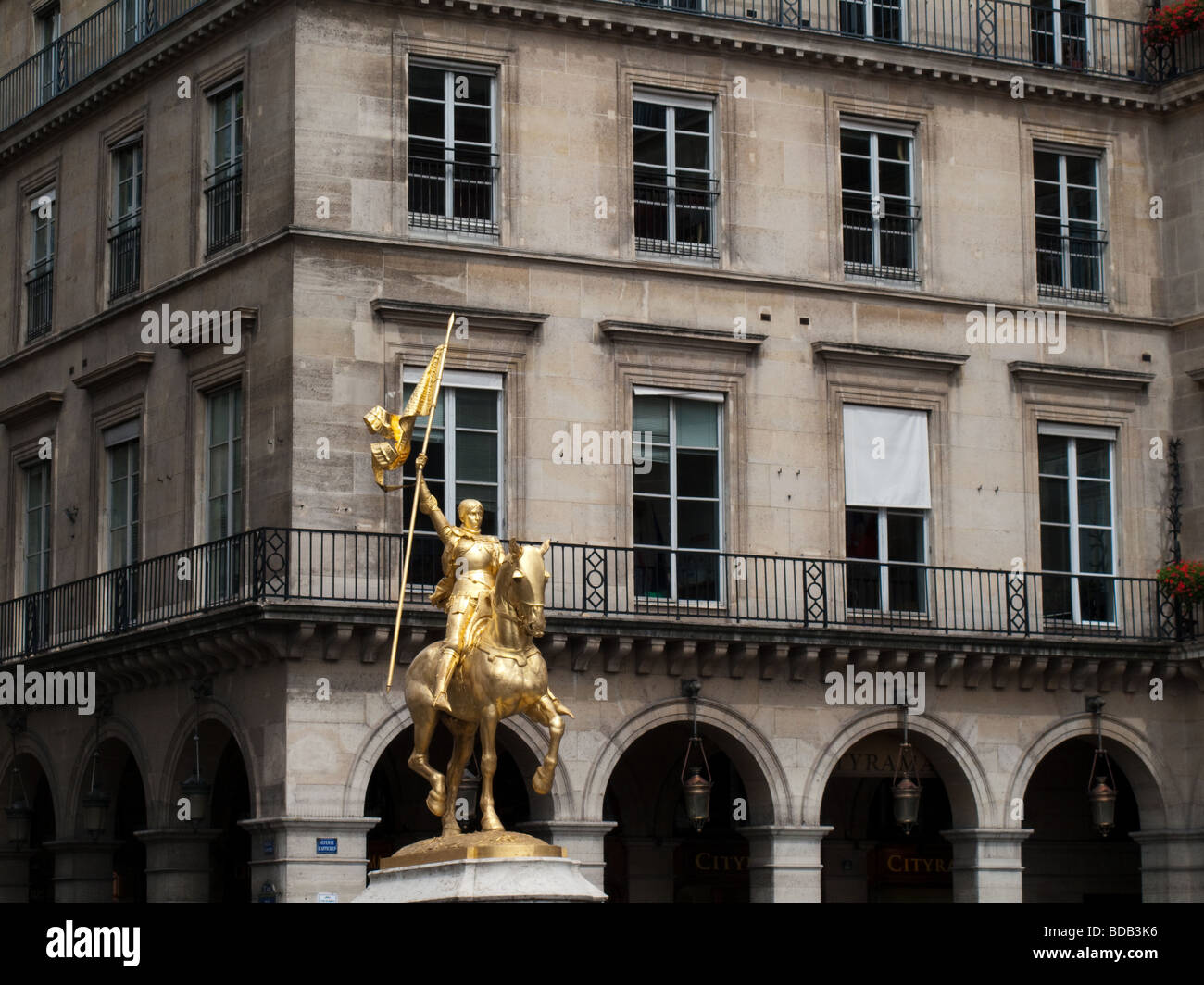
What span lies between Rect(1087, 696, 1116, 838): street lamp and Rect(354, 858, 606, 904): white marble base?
12287 millimetres

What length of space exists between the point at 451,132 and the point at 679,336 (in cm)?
367

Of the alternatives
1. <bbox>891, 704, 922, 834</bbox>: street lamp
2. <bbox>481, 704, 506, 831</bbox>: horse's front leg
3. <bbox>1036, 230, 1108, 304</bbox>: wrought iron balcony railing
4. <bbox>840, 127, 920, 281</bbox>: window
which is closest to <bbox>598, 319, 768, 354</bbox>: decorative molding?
<bbox>840, 127, 920, 281</bbox>: window

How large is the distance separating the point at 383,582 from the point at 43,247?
959cm

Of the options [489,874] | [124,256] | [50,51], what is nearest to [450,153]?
[124,256]

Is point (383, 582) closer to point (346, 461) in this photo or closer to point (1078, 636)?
point (346, 461)

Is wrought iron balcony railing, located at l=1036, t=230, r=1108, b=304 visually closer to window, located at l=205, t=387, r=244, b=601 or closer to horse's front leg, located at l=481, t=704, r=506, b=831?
window, located at l=205, t=387, r=244, b=601

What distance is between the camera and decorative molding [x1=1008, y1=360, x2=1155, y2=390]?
115 ft

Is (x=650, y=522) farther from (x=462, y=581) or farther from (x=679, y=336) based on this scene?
(x=462, y=581)

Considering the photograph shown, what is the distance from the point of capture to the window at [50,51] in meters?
38.1

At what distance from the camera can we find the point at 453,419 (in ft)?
105

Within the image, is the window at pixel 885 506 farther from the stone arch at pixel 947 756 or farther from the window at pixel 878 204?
the window at pixel 878 204

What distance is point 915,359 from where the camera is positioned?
34.5 metres

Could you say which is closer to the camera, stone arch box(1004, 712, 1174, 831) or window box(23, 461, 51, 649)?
stone arch box(1004, 712, 1174, 831)

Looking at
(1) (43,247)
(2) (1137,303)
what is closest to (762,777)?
(2) (1137,303)
